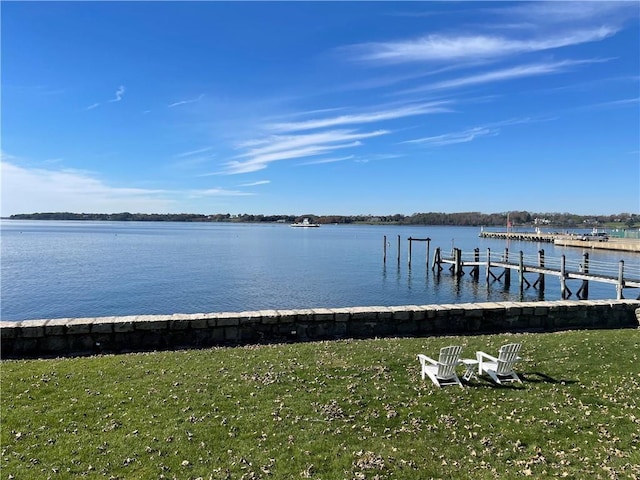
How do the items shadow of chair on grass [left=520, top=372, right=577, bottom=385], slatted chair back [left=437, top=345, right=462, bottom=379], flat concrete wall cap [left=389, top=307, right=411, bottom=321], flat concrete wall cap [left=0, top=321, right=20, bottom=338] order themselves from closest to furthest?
slatted chair back [left=437, top=345, right=462, bottom=379] < shadow of chair on grass [left=520, top=372, right=577, bottom=385] < flat concrete wall cap [left=0, top=321, right=20, bottom=338] < flat concrete wall cap [left=389, top=307, right=411, bottom=321]

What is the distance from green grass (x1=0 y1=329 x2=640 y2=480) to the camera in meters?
5.00

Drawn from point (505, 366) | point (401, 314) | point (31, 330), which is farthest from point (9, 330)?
point (505, 366)

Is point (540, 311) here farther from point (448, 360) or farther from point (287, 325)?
point (287, 325)

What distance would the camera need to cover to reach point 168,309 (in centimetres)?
2594

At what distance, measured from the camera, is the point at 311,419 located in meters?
6.13

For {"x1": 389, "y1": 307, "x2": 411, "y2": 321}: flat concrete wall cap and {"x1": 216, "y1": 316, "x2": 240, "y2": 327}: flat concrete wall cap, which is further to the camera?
{"x1": 389, "y1": 307, "x2": 411, "y2": 321}: flat concrete wall cap

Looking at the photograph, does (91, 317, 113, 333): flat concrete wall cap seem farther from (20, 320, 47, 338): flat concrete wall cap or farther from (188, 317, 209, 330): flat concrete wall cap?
(188, 317, 209, 330): flat concrete wall cap

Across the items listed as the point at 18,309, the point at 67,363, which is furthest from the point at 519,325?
the point at 18,309

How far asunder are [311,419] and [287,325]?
513 centimetres

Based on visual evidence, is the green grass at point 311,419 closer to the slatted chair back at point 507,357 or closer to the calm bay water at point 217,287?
the slatted chair back at point 507,357

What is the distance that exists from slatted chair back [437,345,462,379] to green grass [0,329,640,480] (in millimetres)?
360

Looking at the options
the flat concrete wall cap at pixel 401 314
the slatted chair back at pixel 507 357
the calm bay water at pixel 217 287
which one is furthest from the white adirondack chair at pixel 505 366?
the calm bay water at pixel 217 287

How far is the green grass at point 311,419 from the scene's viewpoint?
5.00 meters

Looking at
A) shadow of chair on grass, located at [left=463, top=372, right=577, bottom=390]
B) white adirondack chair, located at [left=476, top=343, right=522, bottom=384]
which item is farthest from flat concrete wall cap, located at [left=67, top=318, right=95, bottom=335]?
white adirondack chair, located at [left=476, top=343, right=522, bottom=384]
